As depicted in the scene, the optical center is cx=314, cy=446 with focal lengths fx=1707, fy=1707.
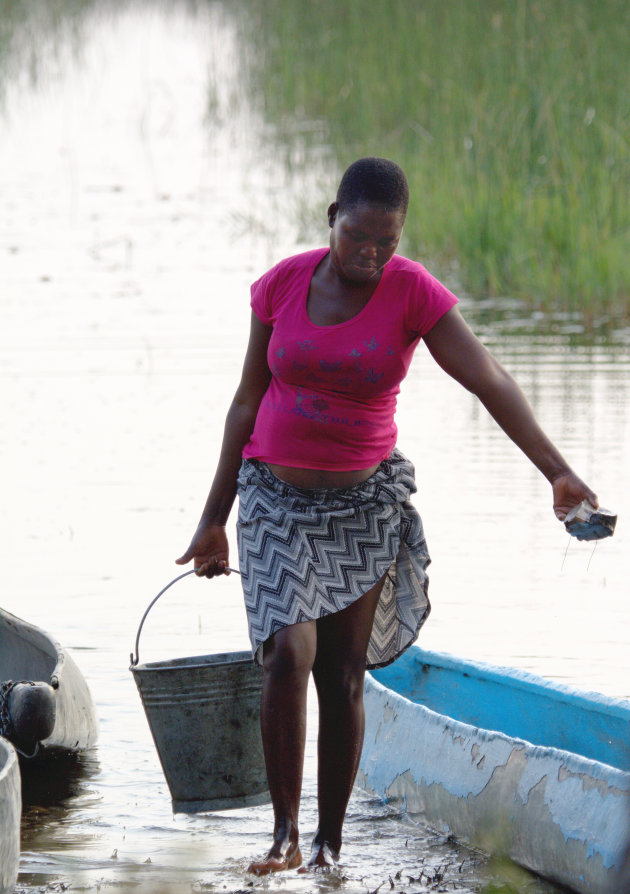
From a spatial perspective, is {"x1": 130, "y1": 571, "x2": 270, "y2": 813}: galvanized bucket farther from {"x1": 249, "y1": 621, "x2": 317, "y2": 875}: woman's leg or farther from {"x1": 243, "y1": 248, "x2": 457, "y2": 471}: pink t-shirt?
{"x1": 243, "y1": 248, "x2": 457, "y2": 471}: pink t-shirt

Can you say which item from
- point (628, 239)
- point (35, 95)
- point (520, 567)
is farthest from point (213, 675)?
point (35, 95)

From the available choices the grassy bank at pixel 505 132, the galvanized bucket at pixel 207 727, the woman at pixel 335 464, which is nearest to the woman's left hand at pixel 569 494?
the woman at pixel 335 464

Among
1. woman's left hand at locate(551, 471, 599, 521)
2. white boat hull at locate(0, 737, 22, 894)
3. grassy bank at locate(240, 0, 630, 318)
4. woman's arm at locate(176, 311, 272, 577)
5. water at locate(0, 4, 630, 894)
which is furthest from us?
grassy bank at locate(240, 0, 630, 318)

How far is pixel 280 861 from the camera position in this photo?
12.1ft

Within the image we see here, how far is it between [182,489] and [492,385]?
420cm

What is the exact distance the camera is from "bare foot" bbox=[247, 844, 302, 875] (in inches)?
146

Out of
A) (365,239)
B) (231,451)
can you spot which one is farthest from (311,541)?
(365,239)

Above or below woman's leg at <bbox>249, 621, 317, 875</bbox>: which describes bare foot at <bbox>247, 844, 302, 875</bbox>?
below

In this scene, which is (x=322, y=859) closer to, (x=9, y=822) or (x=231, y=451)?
(x=9, y=822)

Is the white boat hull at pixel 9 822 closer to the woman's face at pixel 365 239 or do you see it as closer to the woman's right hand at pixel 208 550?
the woman's right hand at pixel 208 550

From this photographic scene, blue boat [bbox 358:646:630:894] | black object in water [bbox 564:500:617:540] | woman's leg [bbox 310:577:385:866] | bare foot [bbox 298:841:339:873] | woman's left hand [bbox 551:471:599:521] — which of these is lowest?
bare foot [bbox 298:841:339:873]

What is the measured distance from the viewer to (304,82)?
17.7 metres

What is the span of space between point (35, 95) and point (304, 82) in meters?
6.35

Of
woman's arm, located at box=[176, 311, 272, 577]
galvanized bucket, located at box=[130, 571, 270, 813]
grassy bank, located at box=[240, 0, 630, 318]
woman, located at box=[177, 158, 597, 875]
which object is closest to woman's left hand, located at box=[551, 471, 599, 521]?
woman, located at box=[177, 158, 597, 875]
